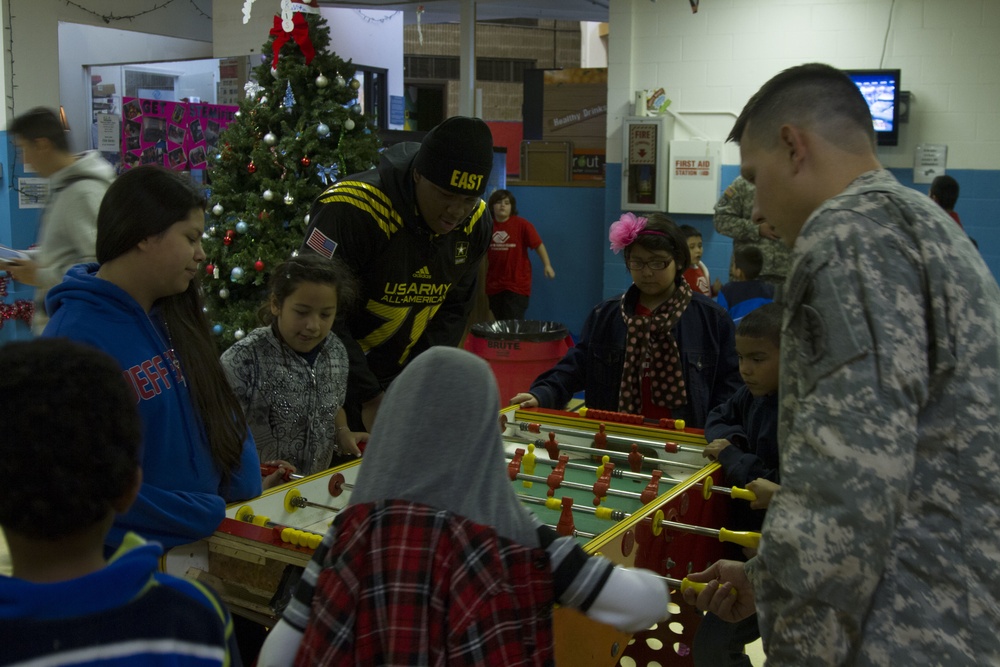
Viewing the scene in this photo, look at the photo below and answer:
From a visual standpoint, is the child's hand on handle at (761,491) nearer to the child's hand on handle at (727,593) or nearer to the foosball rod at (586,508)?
the foosball rod at (586,508)

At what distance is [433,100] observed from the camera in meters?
13.8

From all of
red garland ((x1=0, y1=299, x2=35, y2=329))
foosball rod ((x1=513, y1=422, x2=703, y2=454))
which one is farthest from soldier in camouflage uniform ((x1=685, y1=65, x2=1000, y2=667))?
red garland ((x1=0, y1=299, x2=35, y2=329))

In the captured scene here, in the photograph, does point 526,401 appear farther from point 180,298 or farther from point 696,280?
point 696,280

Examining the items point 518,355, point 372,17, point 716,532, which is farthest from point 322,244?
point 372,17

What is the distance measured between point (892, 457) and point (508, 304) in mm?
6852

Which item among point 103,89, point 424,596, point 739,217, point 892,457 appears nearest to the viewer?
point 892,457

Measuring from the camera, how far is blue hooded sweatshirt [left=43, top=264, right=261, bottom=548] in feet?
6.08

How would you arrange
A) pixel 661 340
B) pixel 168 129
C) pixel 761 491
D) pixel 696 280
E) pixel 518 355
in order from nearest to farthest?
pixel 761 491, pixel 661 340, pixel 518 355, pixel 696 280, pixel 168 129

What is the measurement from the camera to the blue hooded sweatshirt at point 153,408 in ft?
6.08

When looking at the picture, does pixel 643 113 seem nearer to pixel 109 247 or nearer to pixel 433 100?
pixel 109 247

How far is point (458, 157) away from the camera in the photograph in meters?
2.92

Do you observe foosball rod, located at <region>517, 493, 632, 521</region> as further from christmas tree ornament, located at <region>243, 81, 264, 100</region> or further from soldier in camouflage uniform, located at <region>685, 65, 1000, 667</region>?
christmas tree ornament, located at <region>243, 81, 264, 100</region>

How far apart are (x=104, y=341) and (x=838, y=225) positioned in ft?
4.69

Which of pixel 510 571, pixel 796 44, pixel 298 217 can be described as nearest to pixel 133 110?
pixel 298 217
